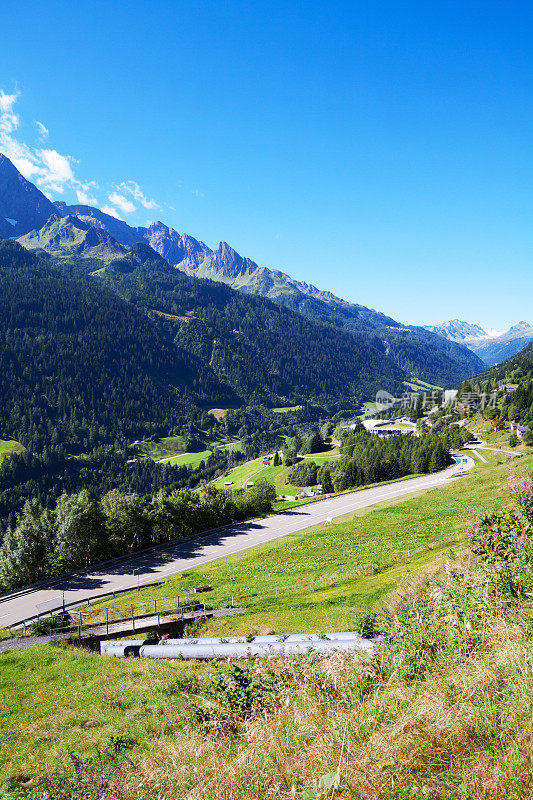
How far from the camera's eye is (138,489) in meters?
194

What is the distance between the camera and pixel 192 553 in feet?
155

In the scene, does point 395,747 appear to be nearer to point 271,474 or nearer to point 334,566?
point 334,566

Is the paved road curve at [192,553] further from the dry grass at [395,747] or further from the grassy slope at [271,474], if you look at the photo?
the grassy slope at [271,474]

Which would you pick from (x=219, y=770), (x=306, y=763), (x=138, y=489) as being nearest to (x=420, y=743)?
(x=306, y=763)

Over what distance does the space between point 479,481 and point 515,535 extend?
156 feet

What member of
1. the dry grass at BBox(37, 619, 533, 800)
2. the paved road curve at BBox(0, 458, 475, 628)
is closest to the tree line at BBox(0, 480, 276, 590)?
the paved road curve at BBox(0, 458, 475, 628)

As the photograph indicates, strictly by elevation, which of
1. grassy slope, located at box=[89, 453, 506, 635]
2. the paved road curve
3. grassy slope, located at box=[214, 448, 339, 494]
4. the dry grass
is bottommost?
grassy slope, located at box=[214, 448, 339, 494]

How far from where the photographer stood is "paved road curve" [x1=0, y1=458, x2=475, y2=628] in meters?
36.5

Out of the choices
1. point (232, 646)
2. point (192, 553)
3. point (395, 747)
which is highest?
point (395, 747)

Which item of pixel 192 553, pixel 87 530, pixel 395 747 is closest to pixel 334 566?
pixel 192 553

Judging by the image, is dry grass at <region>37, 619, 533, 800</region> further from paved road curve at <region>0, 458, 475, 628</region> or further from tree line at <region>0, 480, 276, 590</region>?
tree line at <region>0, 480, 276, 590</region>

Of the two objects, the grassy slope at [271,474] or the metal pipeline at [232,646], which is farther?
the grassy slope at [271,474]

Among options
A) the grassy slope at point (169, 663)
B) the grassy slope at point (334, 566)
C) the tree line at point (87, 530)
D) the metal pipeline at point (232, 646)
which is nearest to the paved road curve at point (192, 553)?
the tree line at point (87, 530)

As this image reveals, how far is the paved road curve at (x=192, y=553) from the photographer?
120 feet
